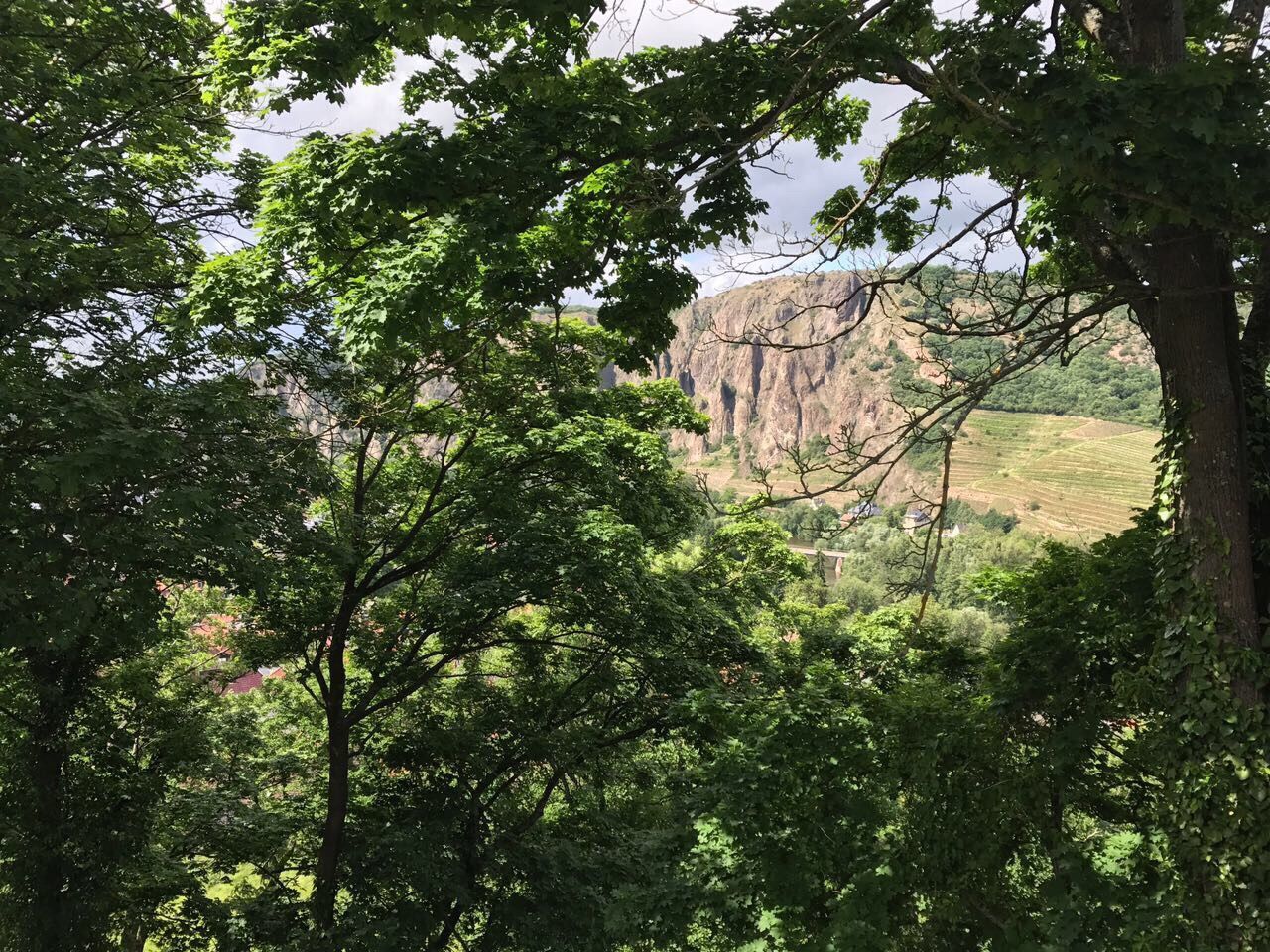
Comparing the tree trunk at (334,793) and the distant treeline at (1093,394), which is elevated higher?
the distant treeline at (1093,394)

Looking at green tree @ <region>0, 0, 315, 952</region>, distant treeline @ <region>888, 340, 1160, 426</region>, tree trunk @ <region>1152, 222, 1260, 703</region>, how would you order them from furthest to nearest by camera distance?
distant treeline @ <region>888, 340, 1160, 426</region> → green tree @ <region>0, 0, 315, 952</region> → tree trunk @ <region>1152, 222, 1260, 703</region>

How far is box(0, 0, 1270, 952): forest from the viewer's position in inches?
161

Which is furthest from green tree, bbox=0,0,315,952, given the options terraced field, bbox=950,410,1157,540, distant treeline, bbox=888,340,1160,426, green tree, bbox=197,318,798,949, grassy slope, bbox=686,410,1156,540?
distant treeline, bbox=888,340,1160,426

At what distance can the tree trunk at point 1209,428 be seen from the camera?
4.03 m

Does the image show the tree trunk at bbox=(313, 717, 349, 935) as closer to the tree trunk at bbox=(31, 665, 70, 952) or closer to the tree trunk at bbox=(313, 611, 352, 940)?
the tree trunk at bbox=(313, 611, 352, 940)

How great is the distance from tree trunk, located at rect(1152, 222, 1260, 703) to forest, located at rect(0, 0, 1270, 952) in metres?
0.02

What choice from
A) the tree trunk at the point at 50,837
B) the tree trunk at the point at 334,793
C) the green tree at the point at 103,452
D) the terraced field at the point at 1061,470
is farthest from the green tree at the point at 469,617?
the terraced field at the point at 1061,470

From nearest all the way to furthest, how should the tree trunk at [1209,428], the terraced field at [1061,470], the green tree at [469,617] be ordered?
the tree trunk at [1209,428] < the green tree at [469,617] < the terraced field at [1061,470]

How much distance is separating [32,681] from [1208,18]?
11.5 meters

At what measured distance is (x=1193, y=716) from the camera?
400 cm

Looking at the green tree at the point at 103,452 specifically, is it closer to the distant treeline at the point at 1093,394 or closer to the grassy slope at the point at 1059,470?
the grassy slope at the point at 1059,470

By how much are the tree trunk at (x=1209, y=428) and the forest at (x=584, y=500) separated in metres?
0.02

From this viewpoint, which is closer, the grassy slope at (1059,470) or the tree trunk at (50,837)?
the tree trunk at (50,837)

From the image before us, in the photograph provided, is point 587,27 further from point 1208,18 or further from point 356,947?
point 356,947
